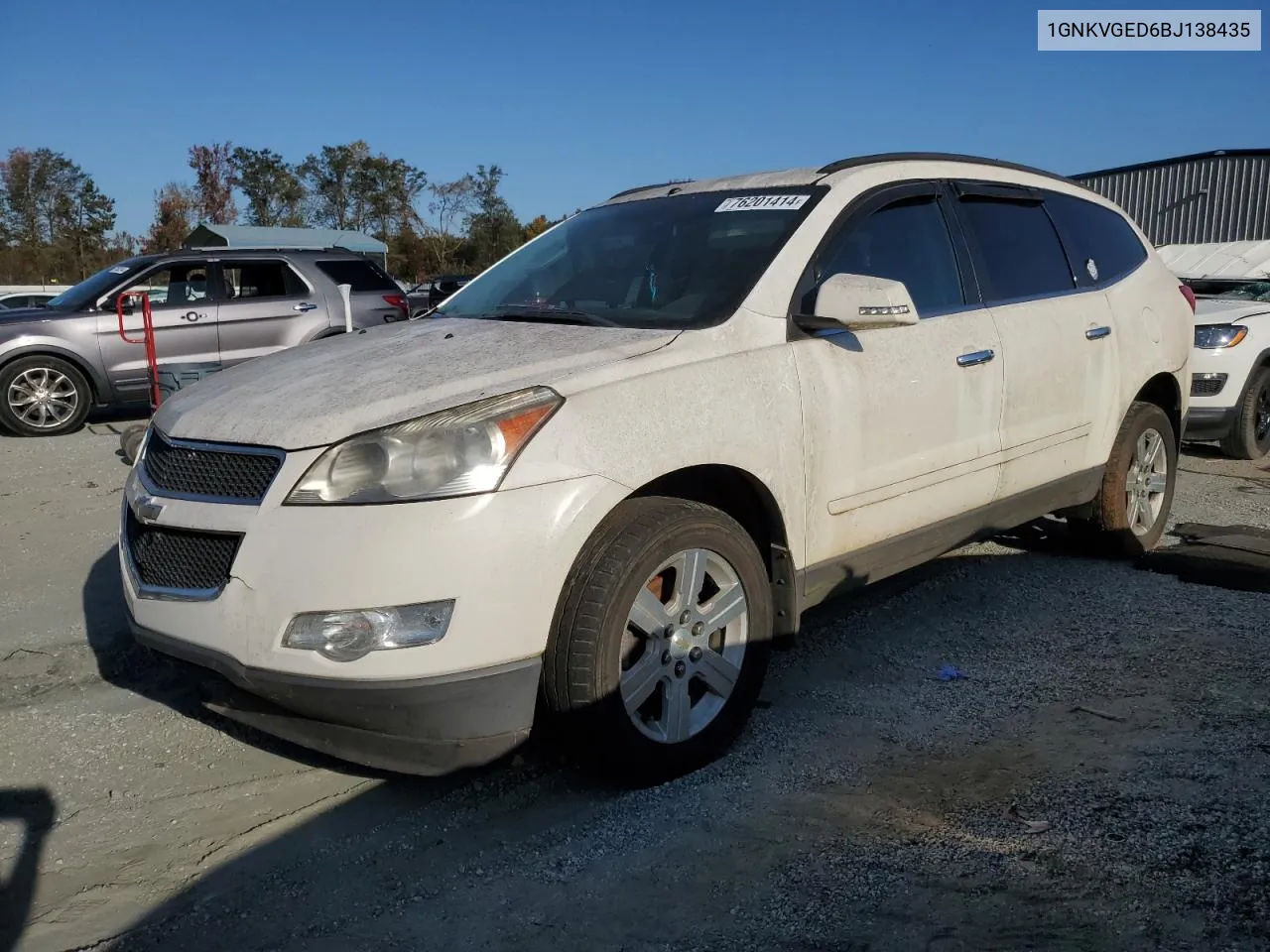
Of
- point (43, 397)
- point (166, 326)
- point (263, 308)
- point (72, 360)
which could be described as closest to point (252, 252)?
Result: point (263, 308)

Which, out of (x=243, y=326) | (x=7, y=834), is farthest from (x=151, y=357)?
(x=7, y=834)

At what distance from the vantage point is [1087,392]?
184 inches

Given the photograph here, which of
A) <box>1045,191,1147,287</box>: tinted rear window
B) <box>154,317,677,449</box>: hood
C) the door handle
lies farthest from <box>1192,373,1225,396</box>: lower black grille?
<box>154,317,677,449</box>: hood

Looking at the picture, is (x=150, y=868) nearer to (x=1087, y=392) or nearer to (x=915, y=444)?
(x=915, y=444)

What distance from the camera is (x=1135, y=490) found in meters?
5.32

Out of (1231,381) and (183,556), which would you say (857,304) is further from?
(1231,381)

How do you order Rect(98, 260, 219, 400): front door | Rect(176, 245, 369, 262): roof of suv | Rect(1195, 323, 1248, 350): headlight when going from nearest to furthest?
Rect(1195, 323, 1248, 350): headlight, Rect(98, 260, 219, 400): front door, Rect(176, 245, 369, 262): roof of suv

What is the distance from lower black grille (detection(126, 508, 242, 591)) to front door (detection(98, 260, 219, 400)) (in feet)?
25.2

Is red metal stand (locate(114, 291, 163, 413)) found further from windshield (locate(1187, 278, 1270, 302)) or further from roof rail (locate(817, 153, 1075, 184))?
windshield (locate(1187, 278, 1270, 302))

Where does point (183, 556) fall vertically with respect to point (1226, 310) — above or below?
below

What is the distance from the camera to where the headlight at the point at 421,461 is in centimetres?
262

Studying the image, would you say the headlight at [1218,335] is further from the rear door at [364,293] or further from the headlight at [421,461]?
the rear door at [364,293]

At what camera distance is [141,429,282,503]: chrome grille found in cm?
274

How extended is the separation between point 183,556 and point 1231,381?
315 inches
